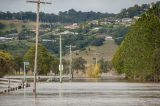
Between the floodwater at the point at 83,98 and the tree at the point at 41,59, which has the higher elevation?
the floodwater at the point at 83,98

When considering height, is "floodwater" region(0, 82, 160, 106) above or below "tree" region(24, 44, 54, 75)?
above

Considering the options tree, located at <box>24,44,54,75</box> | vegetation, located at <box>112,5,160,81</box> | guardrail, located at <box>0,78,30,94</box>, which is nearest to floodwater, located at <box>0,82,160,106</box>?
guardrail, located at <box>0,78,30,94</box>

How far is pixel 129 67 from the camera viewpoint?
4454 inches

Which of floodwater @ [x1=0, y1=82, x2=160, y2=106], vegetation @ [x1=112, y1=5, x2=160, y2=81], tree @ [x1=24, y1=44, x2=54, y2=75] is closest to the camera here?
floodwater @ [x1=0, y1=82, x2=160, y2=106]

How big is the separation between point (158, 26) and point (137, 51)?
605cm

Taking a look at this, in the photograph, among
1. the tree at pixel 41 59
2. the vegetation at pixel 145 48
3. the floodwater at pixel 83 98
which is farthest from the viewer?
the tree at pixel 41 59

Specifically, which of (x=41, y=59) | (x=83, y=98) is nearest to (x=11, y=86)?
(x=83, y=98)

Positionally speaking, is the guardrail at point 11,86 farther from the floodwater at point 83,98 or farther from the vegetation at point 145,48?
the vegetation at point 145,48

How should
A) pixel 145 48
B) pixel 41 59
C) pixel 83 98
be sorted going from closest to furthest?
pixel 83 98 → pixel 145 48 → pixel 41 59

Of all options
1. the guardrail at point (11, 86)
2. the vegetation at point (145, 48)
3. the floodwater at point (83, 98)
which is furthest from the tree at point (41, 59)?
the floodwater at point (83, 98)

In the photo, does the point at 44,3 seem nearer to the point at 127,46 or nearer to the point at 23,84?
the point at 23,84

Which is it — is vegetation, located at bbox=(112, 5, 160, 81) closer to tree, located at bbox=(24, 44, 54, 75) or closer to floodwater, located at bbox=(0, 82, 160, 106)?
tree, located at bbox=(24, 44, 54, 75)

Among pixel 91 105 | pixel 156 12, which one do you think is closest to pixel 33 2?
pixel 91 105

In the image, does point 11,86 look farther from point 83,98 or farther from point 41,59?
point 41,59
